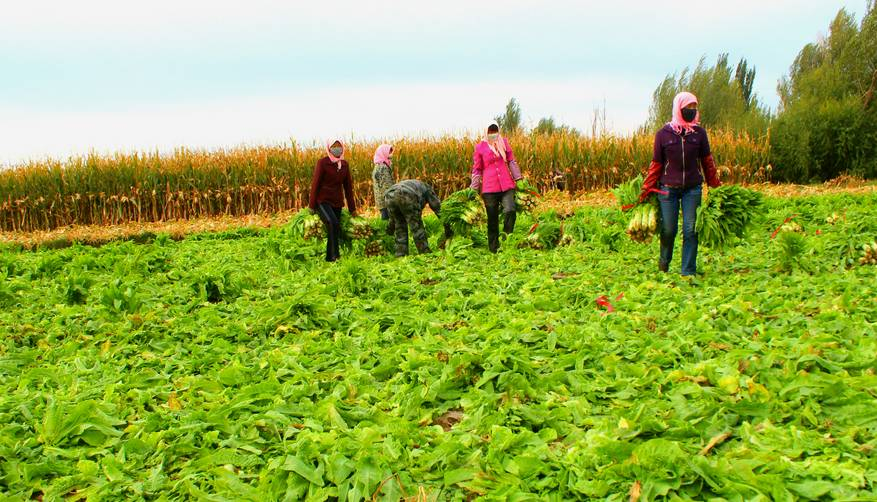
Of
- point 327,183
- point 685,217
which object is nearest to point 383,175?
point 327,183

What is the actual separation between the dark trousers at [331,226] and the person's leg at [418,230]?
0.95 meters

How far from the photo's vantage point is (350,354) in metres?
4.88

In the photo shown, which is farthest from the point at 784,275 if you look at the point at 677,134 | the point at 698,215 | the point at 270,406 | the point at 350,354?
the point at 270,406

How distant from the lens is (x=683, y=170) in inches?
252

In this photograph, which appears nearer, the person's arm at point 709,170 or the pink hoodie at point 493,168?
the person's arm at point 709,170

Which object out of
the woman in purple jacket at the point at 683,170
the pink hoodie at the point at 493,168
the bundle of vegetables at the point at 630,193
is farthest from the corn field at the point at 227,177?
the woman in purple jacket at the point at 683,170

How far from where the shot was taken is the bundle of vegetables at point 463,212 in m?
9.16

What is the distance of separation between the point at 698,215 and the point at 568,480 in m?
4.38

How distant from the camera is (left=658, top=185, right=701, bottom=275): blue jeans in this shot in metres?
6.58

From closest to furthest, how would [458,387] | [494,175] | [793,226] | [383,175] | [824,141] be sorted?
[458,387] < [494,175] < [793,226] < [383,175] < [824,141]

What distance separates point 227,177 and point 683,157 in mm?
14585

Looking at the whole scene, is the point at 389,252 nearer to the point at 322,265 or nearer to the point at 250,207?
the point at 322,265

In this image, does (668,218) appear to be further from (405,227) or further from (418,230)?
(405,227)

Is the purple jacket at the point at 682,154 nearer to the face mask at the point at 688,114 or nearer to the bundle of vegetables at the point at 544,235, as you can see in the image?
the face mask at the point at 688,114
